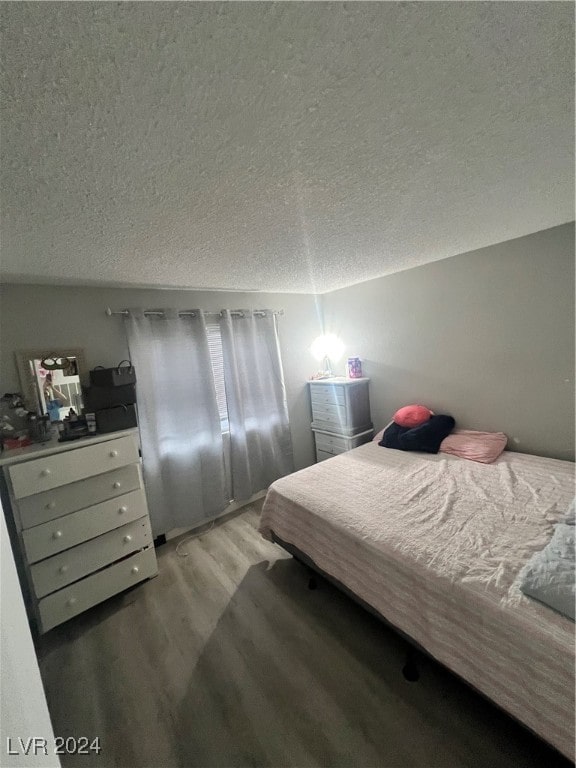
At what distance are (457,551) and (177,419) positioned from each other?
220 cm

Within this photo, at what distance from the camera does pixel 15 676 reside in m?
0.52

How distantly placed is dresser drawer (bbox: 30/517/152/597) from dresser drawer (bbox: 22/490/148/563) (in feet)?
0.15

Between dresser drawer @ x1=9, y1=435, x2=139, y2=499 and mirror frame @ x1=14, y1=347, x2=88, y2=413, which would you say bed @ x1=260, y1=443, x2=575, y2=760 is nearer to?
dresser drawer @ x1=9, y1=435, x2=139, y2=499

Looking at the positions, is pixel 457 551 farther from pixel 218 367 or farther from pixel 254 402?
pixel 218 367

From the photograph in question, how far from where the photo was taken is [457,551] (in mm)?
1276

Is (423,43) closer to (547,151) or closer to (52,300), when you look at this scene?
(547,151)

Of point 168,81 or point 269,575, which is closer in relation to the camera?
point 168,81

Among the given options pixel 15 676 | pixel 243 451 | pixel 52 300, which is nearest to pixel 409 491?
pixel 243 451

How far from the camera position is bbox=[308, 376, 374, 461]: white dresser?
10.0ft

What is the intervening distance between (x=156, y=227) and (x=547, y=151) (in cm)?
157

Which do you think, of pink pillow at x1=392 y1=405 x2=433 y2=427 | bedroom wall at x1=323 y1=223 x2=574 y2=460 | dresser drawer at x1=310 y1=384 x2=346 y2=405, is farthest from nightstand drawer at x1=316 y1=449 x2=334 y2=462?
pink pillow at x1=392 y1=405 x2=433 y2=427

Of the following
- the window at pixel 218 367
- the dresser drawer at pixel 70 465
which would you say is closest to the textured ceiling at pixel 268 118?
the dresser drawer at pixel 70 465

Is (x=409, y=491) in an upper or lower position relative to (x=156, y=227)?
lower

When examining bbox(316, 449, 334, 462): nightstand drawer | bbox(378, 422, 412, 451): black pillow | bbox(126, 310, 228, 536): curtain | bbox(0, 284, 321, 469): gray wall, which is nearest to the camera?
bbox(0, 284, 321, 469): gray wall
